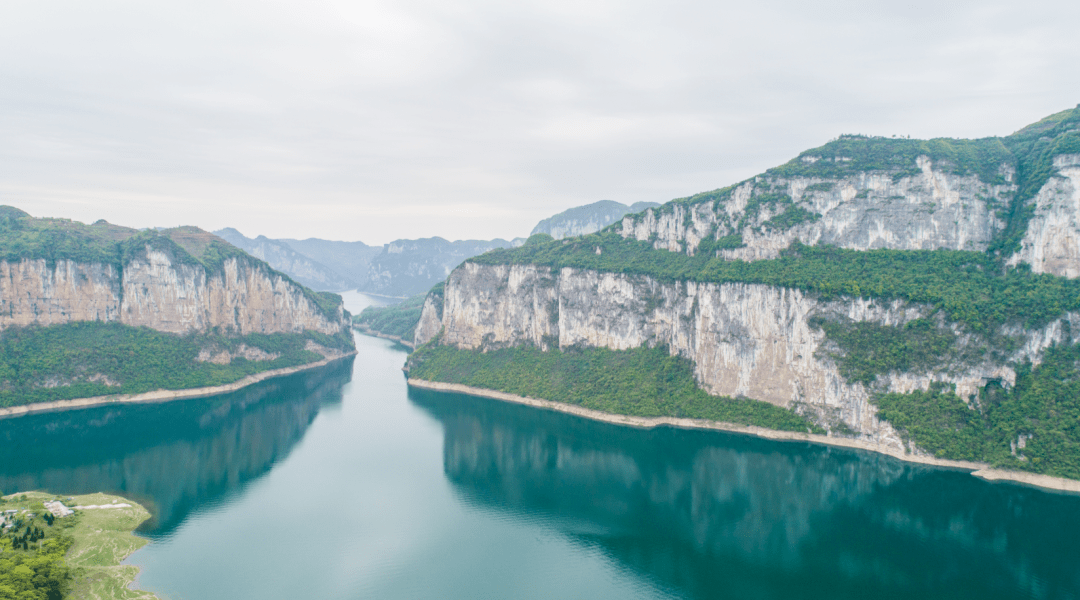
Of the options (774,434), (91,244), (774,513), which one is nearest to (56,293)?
(91,244)

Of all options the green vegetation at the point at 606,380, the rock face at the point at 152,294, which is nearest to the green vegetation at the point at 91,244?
the rock face at the point at 152,294

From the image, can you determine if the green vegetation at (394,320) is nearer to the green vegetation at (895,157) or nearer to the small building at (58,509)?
the green vegetation at (895,157)

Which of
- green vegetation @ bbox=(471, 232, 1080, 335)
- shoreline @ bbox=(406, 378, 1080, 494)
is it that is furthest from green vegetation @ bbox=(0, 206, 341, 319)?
green vegetation @ bbox=(471, 232, 1080, 335)

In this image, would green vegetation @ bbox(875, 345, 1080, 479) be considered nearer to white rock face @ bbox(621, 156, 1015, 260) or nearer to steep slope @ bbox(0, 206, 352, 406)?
white rock face @ bbox(621, 156, 1015, 260)

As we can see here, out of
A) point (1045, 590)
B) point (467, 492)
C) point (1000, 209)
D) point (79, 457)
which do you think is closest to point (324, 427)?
point (79, 457)

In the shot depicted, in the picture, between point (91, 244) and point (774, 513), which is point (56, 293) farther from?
point (774, 513)
